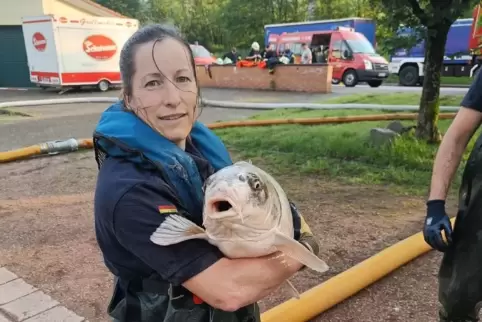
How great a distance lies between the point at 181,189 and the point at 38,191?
5.73 m

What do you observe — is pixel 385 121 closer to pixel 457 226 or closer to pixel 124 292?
pixel 457 226

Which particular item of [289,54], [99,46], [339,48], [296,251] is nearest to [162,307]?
[296,251]

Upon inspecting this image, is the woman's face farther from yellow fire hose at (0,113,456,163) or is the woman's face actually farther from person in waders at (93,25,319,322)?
yellow fire hose at (0,113,456,163)

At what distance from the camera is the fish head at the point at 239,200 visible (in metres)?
1.31

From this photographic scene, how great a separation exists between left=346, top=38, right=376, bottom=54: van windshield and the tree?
15.3 m

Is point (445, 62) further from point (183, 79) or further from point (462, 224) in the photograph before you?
point (183, 79)

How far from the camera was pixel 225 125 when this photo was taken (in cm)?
1039

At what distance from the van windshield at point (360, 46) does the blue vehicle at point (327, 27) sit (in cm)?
145

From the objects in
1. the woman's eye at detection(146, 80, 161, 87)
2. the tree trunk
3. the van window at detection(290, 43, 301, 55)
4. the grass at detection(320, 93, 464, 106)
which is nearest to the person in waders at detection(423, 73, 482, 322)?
the woman's eye at detection(146, 80, 161, 87)

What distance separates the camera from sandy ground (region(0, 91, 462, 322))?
142 inches

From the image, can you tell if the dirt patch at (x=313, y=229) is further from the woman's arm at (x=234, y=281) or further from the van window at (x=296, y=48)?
the van window at (x=296, y=48)

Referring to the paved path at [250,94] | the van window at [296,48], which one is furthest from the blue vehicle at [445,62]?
the van window at [296,48]

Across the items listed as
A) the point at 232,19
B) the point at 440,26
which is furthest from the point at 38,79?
the point at 232,19

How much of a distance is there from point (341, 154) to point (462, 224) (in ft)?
17.3
